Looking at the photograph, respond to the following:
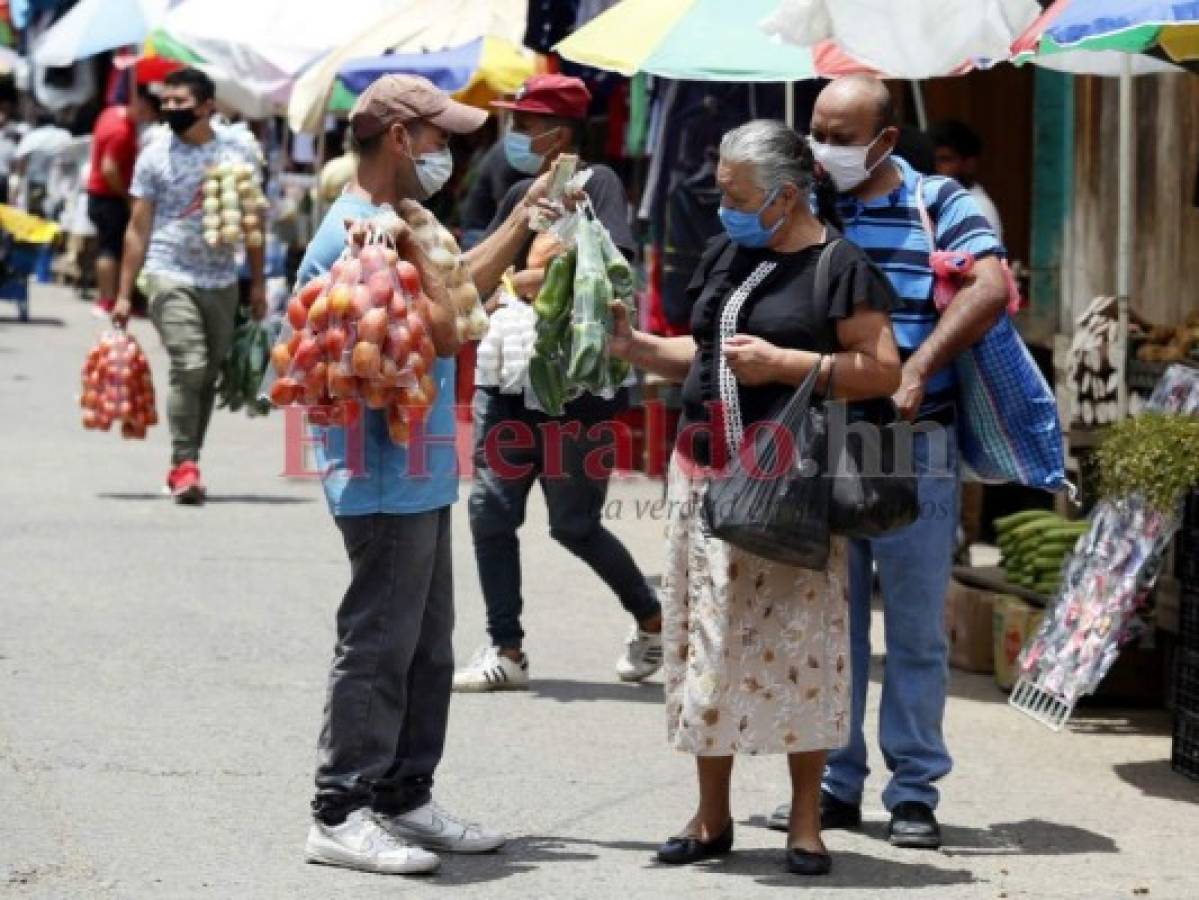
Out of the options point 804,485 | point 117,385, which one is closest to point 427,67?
point 117,385

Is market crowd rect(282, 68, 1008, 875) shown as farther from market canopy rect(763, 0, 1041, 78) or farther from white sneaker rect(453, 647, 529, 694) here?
white sneaker rect(453, 647, 529, 694)

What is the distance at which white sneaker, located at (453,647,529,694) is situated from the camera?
8.61 metres

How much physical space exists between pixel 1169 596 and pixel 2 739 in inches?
144

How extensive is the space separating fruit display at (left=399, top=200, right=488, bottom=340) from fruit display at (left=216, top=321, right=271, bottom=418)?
7125mm

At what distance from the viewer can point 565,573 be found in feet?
36.7

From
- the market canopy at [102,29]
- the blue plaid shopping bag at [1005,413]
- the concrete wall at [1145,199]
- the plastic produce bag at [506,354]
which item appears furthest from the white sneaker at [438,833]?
the market canopy at [102,29]

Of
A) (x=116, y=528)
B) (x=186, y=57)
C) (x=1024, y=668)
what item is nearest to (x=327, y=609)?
(x=116, y=528)

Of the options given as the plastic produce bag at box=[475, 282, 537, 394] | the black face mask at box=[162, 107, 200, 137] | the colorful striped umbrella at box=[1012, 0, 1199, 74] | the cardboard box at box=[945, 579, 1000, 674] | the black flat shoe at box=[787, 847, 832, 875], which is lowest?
the black flat shoe at box=[787, 847, 832, 875]

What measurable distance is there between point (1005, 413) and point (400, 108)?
187cm

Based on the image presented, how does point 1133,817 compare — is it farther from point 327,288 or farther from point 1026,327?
point 1026,327

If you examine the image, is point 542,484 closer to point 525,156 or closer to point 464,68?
point 525,156

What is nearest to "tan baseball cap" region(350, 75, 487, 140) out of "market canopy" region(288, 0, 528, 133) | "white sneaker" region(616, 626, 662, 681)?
"white sneaker" region(616, 626, 662, 681)

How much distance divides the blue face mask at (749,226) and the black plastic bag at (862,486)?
0.44 meters

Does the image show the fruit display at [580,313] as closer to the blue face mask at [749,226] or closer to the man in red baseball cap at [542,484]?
the blue face mask at [749,226]
